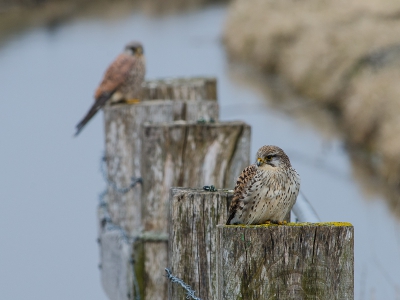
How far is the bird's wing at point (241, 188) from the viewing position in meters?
2.71

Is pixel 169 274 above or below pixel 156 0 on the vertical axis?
below

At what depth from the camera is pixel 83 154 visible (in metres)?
12.7

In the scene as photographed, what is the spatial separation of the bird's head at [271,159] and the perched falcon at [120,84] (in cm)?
332

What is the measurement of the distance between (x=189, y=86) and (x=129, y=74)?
6.27 feet

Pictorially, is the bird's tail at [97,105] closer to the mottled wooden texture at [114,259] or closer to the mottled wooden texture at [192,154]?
the mottled wooden texture at [114,259]

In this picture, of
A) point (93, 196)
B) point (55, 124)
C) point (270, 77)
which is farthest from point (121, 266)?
point (270, 77)

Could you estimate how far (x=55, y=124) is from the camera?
1482 centimetres

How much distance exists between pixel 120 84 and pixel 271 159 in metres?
3.79

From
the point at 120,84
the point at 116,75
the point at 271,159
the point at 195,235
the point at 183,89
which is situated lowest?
the point at 195,235

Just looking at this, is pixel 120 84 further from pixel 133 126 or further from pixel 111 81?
pixel 133 126

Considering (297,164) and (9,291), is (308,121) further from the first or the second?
(9,291)

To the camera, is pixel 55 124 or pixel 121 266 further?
pixel 55 124

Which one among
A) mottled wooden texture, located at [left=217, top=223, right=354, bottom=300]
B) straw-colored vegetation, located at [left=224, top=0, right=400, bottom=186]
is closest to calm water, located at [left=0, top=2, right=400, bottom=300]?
straw-colored vegetation, located at [left=224, top=0, right=400, bottom=186]

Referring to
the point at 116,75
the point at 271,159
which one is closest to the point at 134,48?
the point at 116,75
